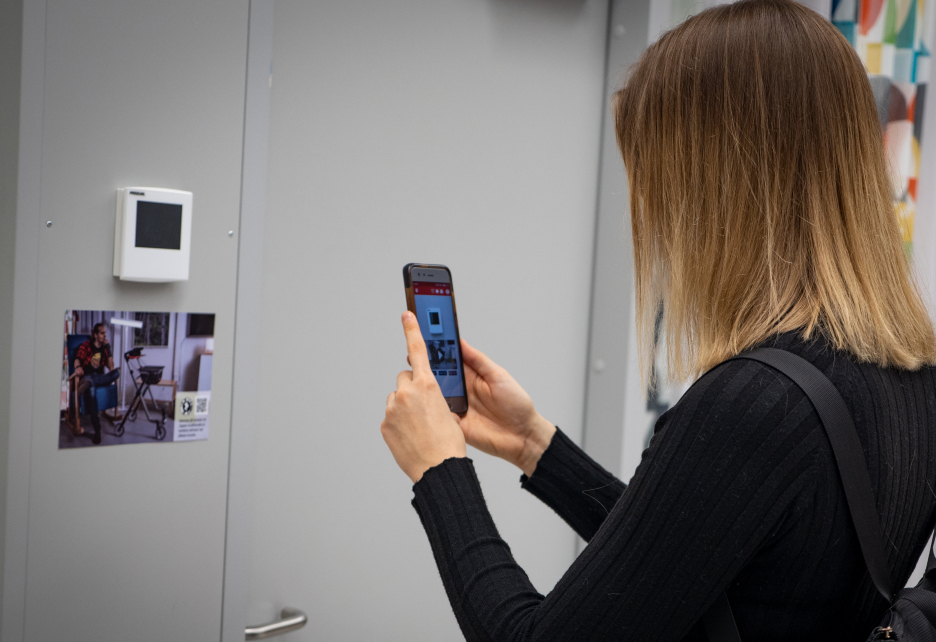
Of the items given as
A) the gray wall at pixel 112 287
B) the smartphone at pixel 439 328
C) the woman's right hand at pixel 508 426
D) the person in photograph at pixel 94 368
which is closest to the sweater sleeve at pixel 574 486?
the woman's right hand at pixel 508 426

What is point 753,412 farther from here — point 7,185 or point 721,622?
point 7,185

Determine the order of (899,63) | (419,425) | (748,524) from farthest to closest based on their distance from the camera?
(899,63) < (419,425) < (748,524)

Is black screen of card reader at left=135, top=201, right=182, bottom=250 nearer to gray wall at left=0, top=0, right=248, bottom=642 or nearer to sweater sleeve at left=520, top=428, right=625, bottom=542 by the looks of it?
gray wall at left=0, top=0, right=248, bottom=642

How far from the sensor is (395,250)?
152 cm

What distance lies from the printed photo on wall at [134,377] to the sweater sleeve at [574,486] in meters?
0.49

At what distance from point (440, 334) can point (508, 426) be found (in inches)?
6.4

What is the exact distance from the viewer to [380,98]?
1484 millimetres

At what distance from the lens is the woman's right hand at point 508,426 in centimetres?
107

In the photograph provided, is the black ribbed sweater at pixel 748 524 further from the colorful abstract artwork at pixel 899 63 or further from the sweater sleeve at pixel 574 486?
the colorful abstract artwork at pixel 899 63

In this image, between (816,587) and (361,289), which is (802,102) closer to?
(816,587)

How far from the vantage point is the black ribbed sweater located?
615mm

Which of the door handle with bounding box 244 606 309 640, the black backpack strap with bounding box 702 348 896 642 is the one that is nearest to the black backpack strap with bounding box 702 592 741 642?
the black backpack strap with bounding box 702 348 896 642

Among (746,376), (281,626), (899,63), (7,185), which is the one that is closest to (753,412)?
(746,376)

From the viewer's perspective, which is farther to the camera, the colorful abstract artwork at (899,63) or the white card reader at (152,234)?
the colorful abstract artwork at (899,63)
